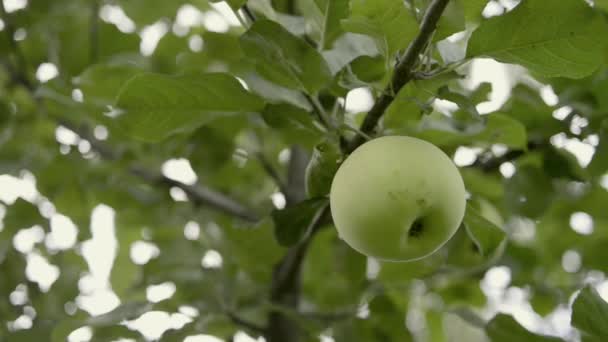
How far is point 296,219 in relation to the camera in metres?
1.02

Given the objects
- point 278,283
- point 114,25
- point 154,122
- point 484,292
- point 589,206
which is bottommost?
point 484,292

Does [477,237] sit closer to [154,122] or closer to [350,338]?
[154,122]

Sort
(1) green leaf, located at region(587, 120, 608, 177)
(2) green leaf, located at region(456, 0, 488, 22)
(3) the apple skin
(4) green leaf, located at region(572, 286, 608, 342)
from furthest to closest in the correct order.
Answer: (1) green leaf, located at region(587, 120, 608, 177) < (4) green leaf, located at region(572, 286, 608, 342) < (2) green leaf, located at region(456, 0, 488, 22) < (3) the apple skin

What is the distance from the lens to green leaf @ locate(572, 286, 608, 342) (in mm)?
938

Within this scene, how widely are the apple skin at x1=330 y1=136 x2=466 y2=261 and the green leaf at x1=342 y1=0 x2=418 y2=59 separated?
139mm

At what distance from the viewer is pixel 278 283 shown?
1550mm

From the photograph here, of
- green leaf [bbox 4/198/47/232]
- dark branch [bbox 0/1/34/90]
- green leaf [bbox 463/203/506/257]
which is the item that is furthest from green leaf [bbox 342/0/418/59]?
green leaf [bbox 4/198/47/232]

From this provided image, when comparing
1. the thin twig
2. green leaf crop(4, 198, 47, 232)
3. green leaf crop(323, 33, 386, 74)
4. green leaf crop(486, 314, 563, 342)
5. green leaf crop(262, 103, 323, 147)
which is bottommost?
green leaf crop(4, 198, 47, 232)

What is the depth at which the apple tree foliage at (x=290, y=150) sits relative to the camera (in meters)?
0.89

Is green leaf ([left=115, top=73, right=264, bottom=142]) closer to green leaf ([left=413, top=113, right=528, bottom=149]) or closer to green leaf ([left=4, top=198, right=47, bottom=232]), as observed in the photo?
green leaf ([left=413, top=113, right=528, bottom=149])

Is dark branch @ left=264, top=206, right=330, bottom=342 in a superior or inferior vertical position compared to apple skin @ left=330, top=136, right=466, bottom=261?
inferior

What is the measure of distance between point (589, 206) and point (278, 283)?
0.88 m

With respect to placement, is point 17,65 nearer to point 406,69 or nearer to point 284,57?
point 284,57

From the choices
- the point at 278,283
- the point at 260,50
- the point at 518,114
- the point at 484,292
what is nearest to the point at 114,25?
the point at 278,283
